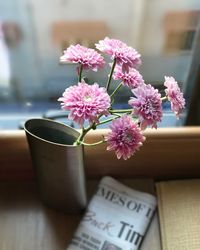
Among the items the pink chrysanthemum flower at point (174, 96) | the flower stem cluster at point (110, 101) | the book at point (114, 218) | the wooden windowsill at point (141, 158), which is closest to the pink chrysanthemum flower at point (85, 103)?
the flower stem cluster at point (110, 101)

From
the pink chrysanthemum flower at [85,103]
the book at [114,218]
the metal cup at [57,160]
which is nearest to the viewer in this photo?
the pink chrysanthemum flower at [85,103]

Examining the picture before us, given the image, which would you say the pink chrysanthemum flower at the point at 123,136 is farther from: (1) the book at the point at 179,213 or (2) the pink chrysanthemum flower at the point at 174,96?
(1) the book at the point at 179,213

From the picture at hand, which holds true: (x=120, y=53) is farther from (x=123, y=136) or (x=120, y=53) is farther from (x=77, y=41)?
(x=77, y=41)

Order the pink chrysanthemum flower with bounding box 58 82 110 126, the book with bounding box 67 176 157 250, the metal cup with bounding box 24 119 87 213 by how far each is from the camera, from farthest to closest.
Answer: the book with bounding box 67 176 157 250 → the metal cup with bounding box 24 119 87 213 → the pink chrysanthemum flower with bounding box 58 82 110 126

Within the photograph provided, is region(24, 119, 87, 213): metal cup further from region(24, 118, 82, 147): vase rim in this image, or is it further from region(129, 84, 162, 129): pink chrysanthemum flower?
region(129, 84, 162, 129): pink chrysanthemum flower

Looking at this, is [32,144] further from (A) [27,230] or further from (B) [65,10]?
(B) [65,10]

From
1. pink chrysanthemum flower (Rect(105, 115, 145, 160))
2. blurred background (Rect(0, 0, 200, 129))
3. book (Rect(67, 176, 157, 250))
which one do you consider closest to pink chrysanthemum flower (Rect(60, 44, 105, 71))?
pink chrysanthemum flower (Rect(105, 115, 145, 160))
